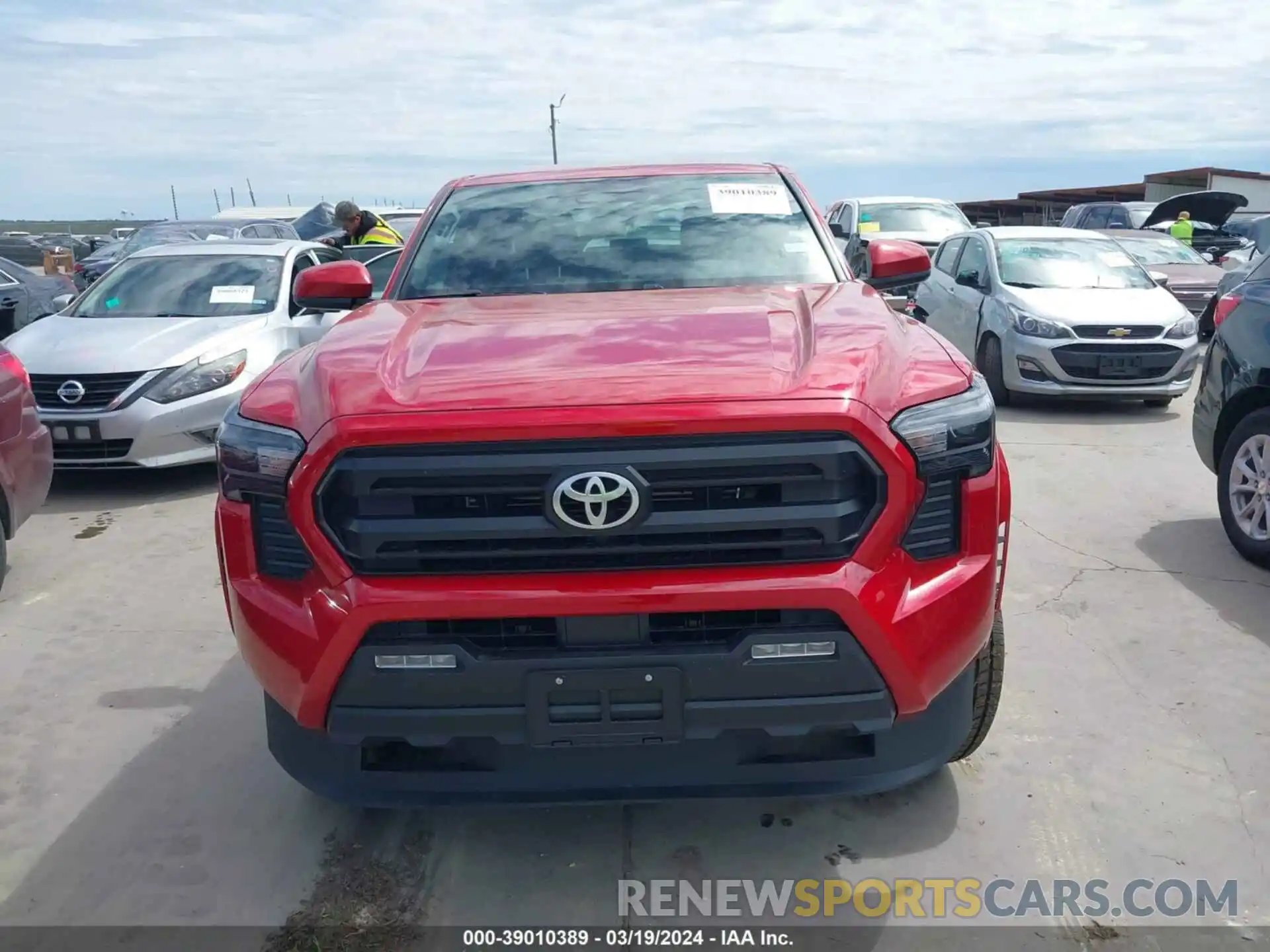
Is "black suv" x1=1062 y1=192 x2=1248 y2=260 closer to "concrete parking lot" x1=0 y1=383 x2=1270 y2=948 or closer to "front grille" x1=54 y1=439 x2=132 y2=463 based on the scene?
"concrete parking lot" x1=0 y1=383 x2=1270 y2=948

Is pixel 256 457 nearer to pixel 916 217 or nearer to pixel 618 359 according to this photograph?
pixel 618 359

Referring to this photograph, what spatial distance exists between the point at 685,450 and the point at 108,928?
1.87m

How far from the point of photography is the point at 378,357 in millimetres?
2760

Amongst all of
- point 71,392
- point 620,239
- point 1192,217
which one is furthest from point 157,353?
point 1192,217

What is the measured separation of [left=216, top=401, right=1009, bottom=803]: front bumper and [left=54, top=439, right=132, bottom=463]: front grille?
4.82 meters

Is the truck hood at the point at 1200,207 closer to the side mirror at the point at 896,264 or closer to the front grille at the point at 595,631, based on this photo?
the side mirror at the point at 896,264

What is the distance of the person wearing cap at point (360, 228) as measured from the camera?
11.0 metres

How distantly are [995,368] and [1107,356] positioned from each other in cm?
91

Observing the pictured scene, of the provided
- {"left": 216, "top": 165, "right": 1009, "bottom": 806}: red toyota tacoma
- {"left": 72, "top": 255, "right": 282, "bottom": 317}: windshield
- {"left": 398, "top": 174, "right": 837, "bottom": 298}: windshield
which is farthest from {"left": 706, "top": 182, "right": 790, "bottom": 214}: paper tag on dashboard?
{"left": 72, "top": 255, "right": 282, "bottom": 317}: windshield

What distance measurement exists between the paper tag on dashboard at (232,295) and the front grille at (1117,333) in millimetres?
6409

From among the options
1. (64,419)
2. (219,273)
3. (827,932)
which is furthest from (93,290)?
(827,932)

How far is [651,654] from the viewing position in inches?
93.4

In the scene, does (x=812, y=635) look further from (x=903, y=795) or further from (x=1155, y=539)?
(x=1155, y=539)
